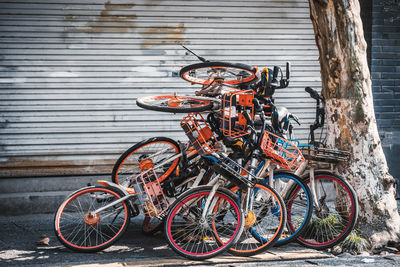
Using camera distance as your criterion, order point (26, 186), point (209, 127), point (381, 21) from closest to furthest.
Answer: point (209, 127)
point (26, 186)
point (381, 21)

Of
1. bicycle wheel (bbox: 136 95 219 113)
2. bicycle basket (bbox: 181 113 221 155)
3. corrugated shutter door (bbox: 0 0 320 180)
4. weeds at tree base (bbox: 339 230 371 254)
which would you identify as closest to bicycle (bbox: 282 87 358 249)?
weeds at tree base (bbox: 339 230 371 254)

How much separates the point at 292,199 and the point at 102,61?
4355mm

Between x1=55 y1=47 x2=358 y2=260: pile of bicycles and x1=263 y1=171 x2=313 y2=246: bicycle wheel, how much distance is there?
0.04ft

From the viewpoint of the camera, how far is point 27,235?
6.34m

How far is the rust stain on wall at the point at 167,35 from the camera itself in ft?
27.8

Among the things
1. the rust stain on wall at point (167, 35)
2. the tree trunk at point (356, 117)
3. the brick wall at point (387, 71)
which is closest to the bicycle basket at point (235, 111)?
the tree trunk at point (356, 117)

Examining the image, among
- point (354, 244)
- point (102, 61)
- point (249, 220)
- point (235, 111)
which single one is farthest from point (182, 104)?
point (102, 61)

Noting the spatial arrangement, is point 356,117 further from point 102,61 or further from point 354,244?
point 102,61

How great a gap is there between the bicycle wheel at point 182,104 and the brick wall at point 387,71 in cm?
472

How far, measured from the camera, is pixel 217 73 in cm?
562

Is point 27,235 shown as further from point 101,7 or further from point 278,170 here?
point 101,7

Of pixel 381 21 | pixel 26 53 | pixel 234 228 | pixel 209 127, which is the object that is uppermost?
pixel 381 21

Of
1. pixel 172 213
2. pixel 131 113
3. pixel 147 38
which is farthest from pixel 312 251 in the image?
pixel 147 38

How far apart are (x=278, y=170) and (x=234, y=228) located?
0.91 metres
